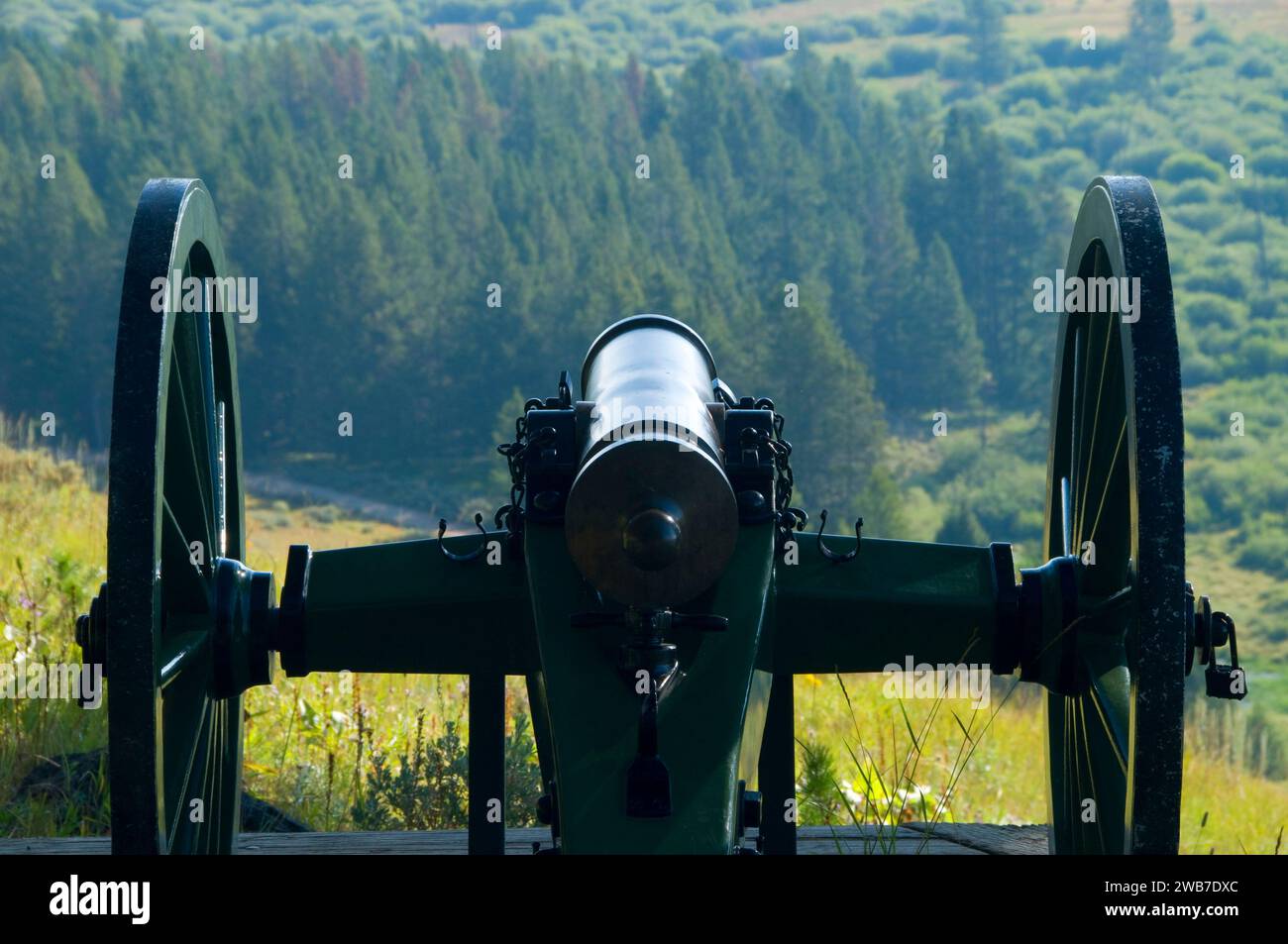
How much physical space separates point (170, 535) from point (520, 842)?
1.52 meters

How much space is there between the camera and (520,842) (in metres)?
4.41

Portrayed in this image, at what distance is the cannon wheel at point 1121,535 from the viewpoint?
270 centimetres

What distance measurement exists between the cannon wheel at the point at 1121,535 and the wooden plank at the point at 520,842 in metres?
0.43

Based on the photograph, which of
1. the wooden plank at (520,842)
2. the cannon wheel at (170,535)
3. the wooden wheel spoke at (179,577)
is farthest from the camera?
the wooden plank at (520,842)

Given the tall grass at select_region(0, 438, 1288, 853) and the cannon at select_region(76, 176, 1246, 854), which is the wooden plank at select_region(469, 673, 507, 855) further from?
the tall grass at select_region(0, 438, 1288, 853)

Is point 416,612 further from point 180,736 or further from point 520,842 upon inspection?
point 520,842

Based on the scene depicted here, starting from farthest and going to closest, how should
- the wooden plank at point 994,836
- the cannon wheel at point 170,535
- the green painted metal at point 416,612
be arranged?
the wooden plank at point 994,836 < the green painted metal at point 416,612 < the cannon wheel at point 170,535

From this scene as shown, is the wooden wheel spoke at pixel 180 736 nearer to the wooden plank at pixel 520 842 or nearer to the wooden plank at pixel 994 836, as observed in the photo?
the wooden plank at pixel 520 842

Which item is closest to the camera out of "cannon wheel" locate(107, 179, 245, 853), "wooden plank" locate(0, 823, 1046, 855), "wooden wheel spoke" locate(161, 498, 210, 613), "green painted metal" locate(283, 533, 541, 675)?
"cannon wheel" locate(107, 179, 245, 853)

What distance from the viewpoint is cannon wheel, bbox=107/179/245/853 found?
8.77 feet

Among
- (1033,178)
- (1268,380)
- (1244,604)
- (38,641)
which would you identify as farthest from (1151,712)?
(1033,178)

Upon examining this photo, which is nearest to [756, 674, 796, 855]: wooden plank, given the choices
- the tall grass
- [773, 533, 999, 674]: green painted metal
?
the tall grass

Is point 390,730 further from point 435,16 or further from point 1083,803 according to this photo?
point 435,16

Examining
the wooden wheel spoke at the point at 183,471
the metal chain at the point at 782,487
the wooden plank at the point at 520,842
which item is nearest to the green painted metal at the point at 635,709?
the metal chain at the point at 782,487
